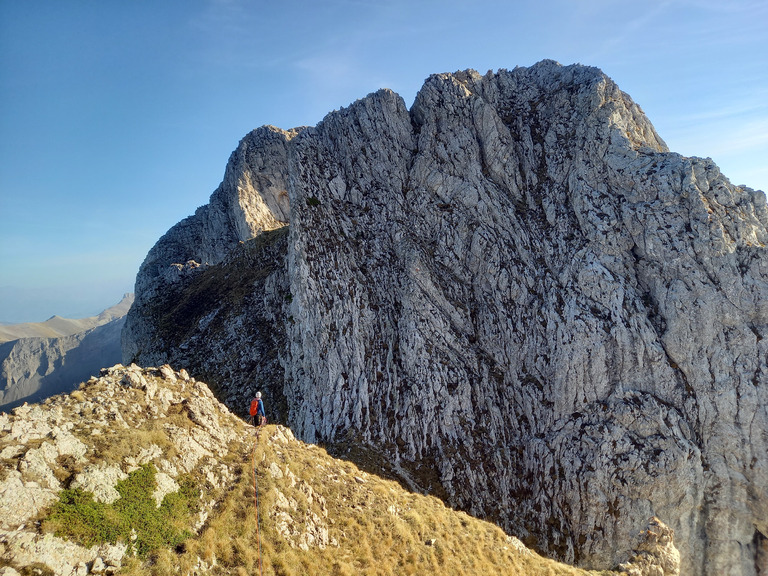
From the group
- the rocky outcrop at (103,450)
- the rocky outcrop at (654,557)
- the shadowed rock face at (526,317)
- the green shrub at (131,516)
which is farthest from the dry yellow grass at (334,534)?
the shadowed rock face at (526,317)

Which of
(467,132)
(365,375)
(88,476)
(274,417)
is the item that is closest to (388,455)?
(365,375)

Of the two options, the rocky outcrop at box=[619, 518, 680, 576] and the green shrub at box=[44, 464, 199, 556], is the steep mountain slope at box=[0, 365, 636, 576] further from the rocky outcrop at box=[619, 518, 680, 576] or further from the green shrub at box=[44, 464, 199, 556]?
the rocky outcrop at box=[619, 518, 680, 576]

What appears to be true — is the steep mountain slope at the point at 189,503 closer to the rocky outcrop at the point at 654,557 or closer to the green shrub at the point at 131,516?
the green shrub at the point at 131,516

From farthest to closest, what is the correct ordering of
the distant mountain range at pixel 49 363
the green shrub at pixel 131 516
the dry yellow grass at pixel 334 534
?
the distant mountain range at pixel 49 363, the dry yellow grass at pixel 334 534, the green shrub at pixel 131 516

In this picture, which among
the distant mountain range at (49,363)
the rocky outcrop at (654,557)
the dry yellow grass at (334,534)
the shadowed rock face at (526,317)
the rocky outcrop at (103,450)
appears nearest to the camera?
the rocky outcrop at (103,450)

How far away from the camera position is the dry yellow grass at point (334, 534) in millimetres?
13797

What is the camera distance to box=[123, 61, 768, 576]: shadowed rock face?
29828mm

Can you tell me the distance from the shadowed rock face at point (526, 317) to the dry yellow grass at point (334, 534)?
39.1 ft

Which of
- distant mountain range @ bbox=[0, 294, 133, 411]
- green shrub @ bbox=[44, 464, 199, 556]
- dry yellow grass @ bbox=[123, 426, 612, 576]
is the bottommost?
distant mountain range @ bbox=[0, 294, 133, 411]

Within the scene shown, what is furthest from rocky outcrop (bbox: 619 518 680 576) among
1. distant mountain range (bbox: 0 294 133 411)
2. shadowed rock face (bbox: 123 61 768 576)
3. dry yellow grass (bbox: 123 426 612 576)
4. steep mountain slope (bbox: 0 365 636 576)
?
distant mountain range (bbox: 0 294 133 411)

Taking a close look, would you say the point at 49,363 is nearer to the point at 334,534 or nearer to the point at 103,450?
the point at 103,450

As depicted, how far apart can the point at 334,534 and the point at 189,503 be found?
632cm

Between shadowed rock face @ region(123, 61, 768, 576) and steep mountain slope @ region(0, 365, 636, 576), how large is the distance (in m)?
11.1

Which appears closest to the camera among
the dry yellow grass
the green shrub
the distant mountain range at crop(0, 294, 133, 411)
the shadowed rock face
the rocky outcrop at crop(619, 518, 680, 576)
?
the green shrub
